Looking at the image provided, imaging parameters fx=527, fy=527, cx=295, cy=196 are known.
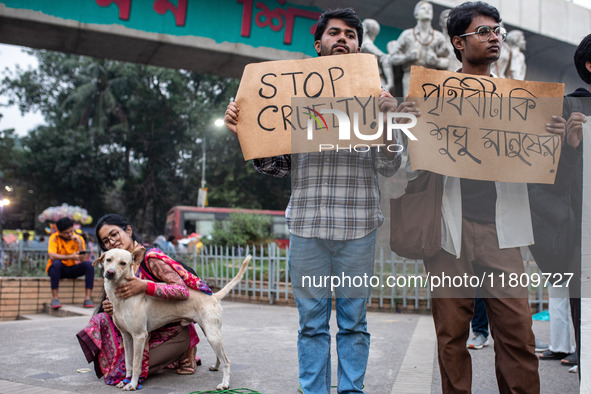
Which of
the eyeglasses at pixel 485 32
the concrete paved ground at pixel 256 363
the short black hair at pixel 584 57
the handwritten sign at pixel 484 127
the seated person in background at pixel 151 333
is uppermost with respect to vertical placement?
the eyeglasses at pixel 485 32

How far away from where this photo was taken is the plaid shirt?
2.77 m

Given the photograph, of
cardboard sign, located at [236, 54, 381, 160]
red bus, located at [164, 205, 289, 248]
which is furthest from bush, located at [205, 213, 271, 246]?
red bus, located at [164, 205, 289, 248]

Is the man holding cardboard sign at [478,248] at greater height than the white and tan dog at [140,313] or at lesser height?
greater

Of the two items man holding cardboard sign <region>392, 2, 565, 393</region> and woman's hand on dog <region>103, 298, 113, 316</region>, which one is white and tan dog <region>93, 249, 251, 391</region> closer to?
woman's hand on dog <region>103, 298, 113, 316</region>

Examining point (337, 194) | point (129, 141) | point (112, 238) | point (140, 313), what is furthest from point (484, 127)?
point (129, 141)

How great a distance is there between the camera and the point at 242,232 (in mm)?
13516

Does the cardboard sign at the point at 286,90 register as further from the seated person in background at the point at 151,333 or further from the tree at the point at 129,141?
the tree at the point at 129,141

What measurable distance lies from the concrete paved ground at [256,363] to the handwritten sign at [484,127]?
1.65 m

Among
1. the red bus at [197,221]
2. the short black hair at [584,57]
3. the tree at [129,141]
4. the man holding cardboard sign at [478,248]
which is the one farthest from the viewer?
the tree at [129,141]

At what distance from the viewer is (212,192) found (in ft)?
103

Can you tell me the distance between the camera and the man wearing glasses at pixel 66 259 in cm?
823

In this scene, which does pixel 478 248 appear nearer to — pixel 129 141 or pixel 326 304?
pixel 326 304

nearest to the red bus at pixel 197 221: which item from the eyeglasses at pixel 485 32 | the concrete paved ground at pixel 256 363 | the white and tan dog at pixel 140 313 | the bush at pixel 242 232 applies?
the bush at pixel 242 232

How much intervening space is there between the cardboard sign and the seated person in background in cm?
128
